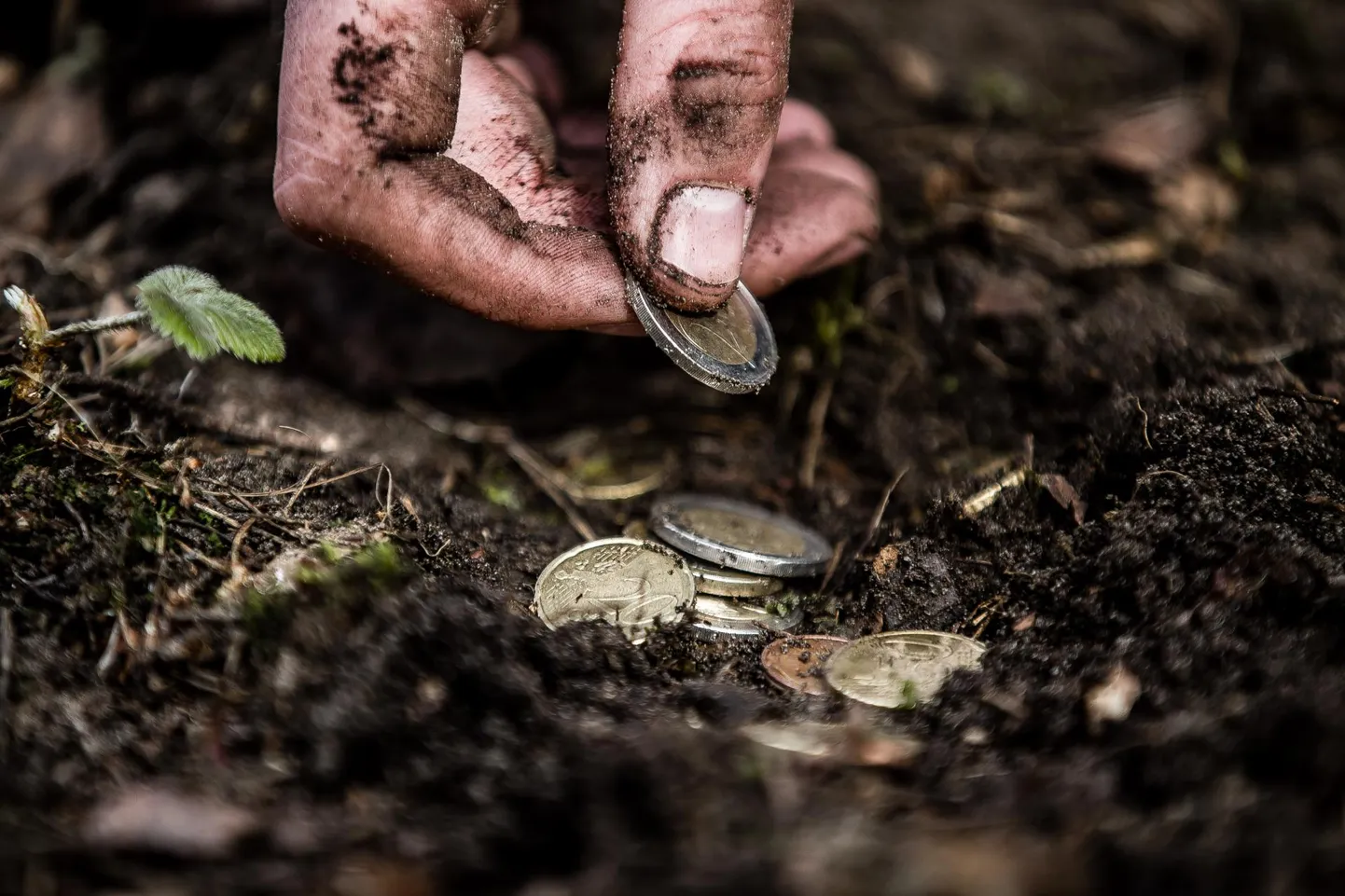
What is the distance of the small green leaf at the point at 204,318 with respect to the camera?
218cm

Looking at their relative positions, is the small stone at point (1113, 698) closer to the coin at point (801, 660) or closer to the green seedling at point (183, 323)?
the coin at point (801, 660)

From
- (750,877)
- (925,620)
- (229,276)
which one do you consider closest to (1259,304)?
(925,620)

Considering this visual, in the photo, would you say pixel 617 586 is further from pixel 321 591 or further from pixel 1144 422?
pixel 1144 422

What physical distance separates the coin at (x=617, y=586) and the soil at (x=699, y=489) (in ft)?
0.26

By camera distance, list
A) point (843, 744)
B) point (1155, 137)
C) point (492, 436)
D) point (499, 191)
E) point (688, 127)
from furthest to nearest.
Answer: point (1155, 137) → point (492, 436) → point (499, 191) → point (688, 127) → point (843, 744)

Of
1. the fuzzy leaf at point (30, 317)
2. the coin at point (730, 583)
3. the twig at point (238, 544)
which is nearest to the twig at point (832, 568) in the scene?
the coin at point (730, 583)

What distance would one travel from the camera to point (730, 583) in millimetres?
2471

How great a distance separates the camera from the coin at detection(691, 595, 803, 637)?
7.71 feet

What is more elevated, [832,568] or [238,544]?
[238,544]

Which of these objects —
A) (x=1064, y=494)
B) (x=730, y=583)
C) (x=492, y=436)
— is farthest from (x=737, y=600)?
(x=492, y=436)

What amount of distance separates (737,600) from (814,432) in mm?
1031

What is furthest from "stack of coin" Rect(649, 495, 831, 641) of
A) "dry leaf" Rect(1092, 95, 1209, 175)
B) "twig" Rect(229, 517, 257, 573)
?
"dry leaf" Rect(1092, 95, 1209, 175)

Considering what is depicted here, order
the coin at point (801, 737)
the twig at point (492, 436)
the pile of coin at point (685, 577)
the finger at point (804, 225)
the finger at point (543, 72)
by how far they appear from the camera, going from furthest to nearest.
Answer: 1. the finger at point (543, 72)
2. the twig at point (492, 436)
3. the finger at point (804, 225)
4. the pile of coin at point (685, 577)
5. the coin at point (801, 737)

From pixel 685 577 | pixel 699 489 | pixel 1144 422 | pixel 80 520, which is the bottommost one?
pixel 699 489
